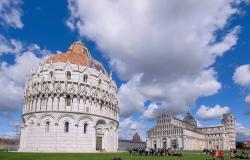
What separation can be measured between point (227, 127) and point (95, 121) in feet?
400

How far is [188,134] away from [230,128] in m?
48.3

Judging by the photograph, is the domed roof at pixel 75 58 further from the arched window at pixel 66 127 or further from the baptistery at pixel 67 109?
the arched window at pixel 66 127

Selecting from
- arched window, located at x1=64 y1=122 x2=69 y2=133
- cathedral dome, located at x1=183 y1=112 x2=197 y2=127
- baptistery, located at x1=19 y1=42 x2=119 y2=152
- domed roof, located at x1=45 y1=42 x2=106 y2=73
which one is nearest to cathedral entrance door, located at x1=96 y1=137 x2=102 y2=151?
baptistery, located at x1=19 y1=42 x2=119 y2=152

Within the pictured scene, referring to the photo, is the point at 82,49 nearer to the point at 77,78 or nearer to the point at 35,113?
the point at 77,78

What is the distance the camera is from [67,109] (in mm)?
55750

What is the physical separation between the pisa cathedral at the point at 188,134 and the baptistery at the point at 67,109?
6405 centimetres

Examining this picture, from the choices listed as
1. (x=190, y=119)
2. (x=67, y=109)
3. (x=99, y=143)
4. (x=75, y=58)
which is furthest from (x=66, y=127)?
(x=190, y=119)

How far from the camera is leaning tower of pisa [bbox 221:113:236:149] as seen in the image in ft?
518

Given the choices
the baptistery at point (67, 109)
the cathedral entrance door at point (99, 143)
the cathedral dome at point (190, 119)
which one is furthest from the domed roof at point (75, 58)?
the cathedral dome at point (190, 119)

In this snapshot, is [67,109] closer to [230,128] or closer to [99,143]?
[99,143]

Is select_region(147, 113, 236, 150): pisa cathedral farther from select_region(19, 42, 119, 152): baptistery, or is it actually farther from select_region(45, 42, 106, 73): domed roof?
select_region(45, 42, 106, 73): domed roof

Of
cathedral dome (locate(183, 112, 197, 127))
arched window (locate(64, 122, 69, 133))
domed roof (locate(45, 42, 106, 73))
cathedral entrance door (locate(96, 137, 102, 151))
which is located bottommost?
cathedral entrance door (locate(96, 137, 102, 151))

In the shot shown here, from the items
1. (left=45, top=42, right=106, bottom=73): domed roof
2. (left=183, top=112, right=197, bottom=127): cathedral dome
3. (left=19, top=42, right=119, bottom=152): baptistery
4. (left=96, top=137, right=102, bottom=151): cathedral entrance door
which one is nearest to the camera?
(left=19, top=42, right=119, bottom=152): baptistery

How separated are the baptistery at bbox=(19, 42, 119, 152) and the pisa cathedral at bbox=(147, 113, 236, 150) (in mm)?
64048
